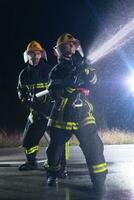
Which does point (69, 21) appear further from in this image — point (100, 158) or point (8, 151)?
point (100, 158)

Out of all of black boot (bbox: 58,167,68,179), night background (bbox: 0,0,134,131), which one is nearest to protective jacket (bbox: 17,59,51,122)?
black boot (bbox: 58,167,68,179)

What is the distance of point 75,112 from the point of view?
299 inches

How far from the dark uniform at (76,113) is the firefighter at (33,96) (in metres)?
1.40

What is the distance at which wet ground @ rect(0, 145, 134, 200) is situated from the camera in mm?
7121

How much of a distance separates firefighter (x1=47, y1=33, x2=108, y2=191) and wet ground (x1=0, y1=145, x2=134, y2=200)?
313mm

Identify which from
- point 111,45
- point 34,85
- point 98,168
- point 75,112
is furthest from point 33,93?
point 111,45

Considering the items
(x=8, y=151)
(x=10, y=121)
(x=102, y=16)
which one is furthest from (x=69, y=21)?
(x=8, y=151)

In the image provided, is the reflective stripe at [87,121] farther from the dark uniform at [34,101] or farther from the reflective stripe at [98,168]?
the dark uniform at [34,101]

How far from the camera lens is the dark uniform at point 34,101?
9.16 meters

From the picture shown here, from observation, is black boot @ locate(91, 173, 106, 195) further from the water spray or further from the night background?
the night background

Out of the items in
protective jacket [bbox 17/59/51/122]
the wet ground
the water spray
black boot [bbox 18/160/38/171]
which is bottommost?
the wet ground

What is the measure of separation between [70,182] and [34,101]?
57.9 inches

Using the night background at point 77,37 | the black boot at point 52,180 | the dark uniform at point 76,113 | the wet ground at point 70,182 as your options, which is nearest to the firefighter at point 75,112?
the dark uniform at point 76,113

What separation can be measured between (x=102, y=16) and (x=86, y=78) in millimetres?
37271
